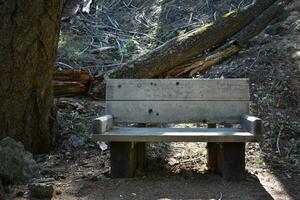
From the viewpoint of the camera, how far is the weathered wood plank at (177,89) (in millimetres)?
5582

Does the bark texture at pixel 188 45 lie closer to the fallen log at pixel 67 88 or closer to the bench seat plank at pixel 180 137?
the fallen log at pixel 67 88

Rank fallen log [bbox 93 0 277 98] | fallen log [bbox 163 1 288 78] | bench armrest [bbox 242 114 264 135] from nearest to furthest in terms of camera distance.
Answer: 1. bench armrest [bbox 242 114 264 135]
2. fallen log [bbox 93 0 277 98]
3. fallen log [bbox 163 1 288 78]

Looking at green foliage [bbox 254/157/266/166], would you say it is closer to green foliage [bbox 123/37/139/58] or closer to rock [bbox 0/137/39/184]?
rock [bbox 0/137/39/184]

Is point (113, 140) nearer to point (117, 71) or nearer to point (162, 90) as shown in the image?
point (162, 90)

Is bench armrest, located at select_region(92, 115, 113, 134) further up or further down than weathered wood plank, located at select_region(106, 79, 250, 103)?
further down

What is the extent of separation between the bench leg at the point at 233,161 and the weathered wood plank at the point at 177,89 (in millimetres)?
715

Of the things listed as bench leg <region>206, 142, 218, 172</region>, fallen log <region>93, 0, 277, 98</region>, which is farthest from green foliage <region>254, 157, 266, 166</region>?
fallen log <region>93, 0, 277, 98</region>

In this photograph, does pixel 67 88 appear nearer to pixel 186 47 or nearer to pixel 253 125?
pixel 186 47

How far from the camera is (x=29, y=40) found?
227 inches

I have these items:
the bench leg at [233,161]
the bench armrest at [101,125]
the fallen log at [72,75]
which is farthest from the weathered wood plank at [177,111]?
the fallen log at [72,75]

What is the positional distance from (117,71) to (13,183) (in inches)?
145

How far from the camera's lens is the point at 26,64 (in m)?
5.82

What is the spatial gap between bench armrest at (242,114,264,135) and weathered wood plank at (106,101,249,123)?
0.31 m

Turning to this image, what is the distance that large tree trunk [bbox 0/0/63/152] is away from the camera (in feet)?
18.7
